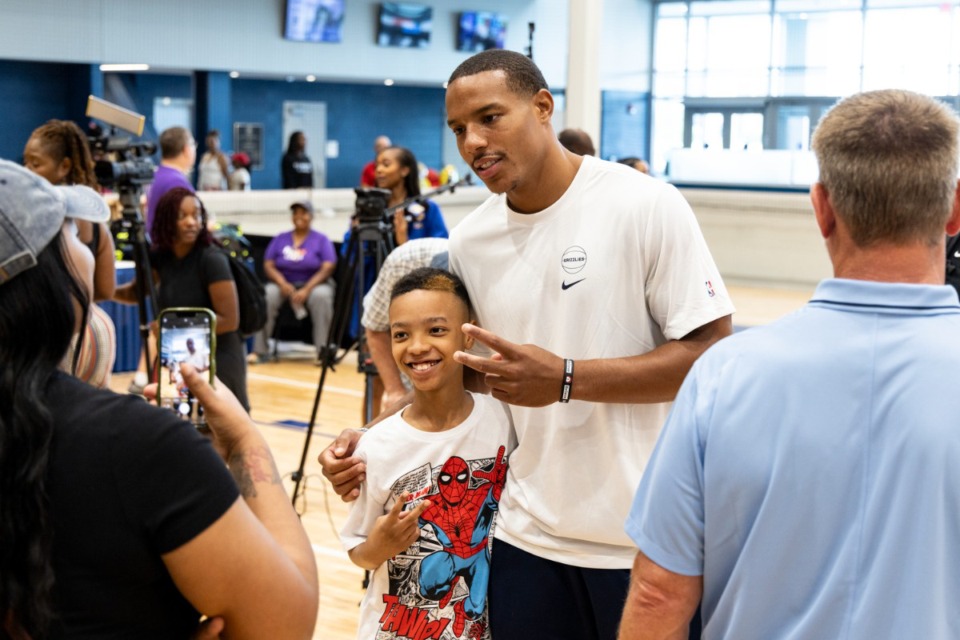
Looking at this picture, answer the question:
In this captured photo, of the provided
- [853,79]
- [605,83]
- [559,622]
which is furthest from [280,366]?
[605,83]

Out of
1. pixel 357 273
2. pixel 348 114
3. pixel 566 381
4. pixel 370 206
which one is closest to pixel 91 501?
pixel 566 381

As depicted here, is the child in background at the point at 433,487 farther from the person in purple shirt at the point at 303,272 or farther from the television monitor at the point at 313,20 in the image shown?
the television monitor at the point at 313,20

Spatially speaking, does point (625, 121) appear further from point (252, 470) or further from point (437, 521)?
point (252, 470)

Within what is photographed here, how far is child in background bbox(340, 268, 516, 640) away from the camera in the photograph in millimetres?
2336

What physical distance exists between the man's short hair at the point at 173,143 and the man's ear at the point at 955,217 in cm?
645

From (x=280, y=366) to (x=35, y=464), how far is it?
883 centimetres

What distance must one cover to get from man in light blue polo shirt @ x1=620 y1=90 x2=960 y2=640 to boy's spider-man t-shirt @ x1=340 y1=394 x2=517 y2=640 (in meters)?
1.00

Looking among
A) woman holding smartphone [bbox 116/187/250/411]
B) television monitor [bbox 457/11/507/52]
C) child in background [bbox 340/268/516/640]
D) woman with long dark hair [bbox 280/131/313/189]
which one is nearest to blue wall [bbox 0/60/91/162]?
woman with long dark hair [bbox 280/131/313/189]

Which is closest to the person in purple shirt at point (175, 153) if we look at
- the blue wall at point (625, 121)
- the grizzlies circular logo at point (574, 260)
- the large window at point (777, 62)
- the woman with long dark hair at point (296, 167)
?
the grizzlies circular logo at point (574, 260)

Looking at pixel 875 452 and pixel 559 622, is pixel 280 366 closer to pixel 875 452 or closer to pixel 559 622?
pixel 559 622

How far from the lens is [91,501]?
1192mm

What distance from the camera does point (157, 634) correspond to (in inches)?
49.5

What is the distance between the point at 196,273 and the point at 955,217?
4.09 meters

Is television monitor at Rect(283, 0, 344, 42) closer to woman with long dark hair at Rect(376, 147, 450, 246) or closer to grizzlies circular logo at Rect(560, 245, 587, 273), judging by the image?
woman with long dark hair at Rect(376, 147, 450, 246)
